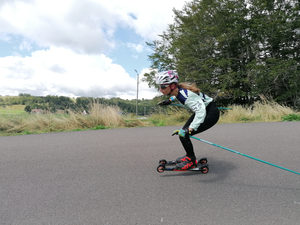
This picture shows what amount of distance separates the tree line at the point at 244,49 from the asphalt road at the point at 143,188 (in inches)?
556

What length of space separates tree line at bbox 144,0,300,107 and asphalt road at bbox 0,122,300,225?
14.1 meters

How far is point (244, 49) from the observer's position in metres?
20.9

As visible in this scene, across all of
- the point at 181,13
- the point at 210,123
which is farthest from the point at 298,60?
the point at 210,123

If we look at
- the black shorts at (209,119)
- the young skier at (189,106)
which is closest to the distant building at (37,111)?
the young skier at (189,106)

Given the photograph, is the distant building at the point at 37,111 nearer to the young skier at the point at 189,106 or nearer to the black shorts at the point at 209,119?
the young skier at the point at 189,106

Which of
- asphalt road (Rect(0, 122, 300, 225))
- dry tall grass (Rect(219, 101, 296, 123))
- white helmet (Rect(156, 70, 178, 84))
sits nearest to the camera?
asphalt road (Rect(0, 122, 300, 225))

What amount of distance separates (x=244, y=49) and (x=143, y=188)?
21369 mm

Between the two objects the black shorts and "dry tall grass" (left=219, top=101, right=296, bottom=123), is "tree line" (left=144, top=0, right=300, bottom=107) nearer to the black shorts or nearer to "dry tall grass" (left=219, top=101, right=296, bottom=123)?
"dry tall grass" (left=219, top=101, right=296, bottom=123)

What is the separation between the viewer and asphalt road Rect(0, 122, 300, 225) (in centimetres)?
241

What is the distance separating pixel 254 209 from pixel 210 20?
70.0 ft

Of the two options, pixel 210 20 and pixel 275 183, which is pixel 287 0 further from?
pixel 275 183

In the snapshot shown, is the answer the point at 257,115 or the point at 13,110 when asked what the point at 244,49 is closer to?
the point at 257,115

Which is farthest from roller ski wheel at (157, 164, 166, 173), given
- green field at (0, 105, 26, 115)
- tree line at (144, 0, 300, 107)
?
tree line at (144, 0, 300, 107)

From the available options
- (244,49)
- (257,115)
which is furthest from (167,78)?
(244,49)
